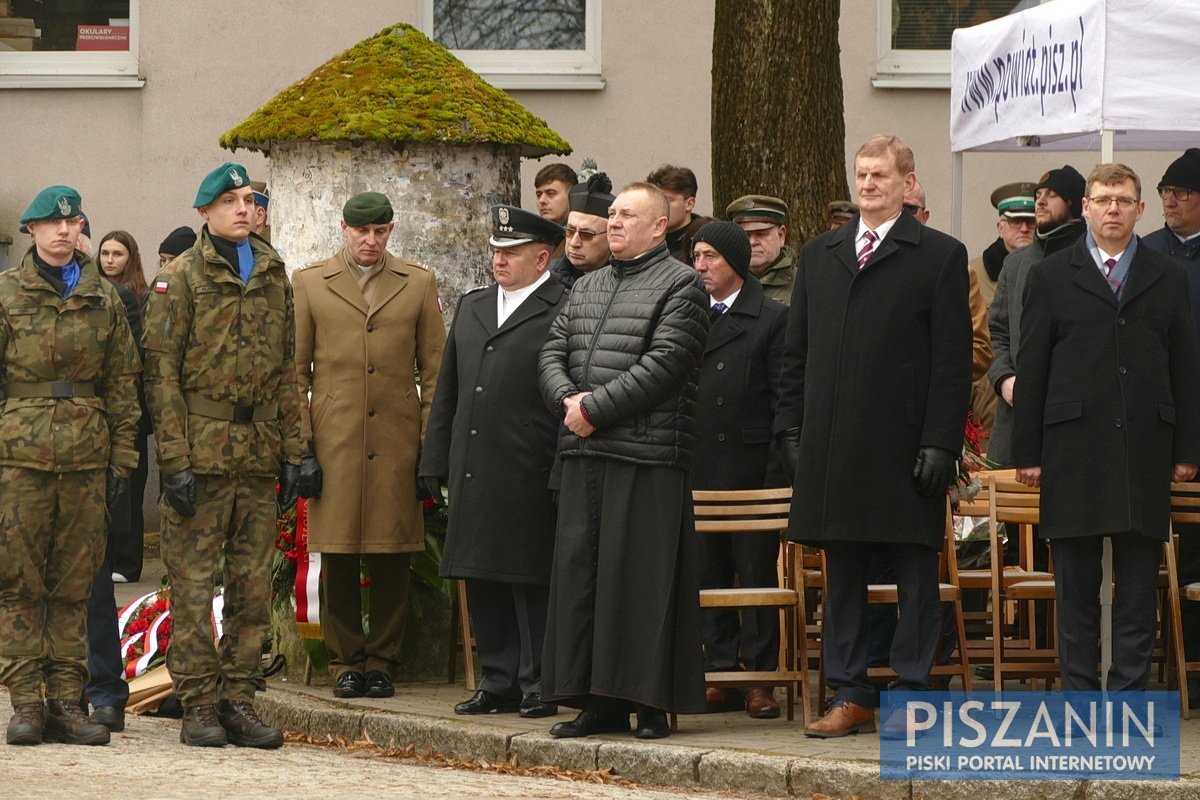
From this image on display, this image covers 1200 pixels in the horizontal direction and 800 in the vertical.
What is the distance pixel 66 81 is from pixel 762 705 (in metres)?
8.94

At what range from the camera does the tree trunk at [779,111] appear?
1140 cm

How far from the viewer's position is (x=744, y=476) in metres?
8.73

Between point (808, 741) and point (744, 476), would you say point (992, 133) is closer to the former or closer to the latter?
point (744, 476)

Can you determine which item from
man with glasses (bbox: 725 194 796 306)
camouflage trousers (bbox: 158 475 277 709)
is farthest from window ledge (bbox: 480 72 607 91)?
camouflage trousers (bbox: 158 475 277 709)

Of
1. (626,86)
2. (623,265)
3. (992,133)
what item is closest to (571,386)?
(623,265)

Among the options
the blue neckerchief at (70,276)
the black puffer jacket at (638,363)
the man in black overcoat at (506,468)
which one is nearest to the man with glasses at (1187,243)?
the black puffer jacket at (638,363)

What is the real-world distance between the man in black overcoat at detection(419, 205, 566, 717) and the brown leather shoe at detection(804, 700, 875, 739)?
1.15 m

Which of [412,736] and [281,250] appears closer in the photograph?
[412,736]

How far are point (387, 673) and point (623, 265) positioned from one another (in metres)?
2.22

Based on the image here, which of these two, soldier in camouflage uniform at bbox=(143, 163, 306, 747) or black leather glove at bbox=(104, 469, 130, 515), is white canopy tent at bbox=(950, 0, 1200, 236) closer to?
soldier in camouflage uniform at bbox=(143, 163, 306, 747)

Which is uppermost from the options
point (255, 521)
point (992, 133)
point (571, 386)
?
point (992, 133)

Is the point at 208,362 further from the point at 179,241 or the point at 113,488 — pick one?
the point at 179,241

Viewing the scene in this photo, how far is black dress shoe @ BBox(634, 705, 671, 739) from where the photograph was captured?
7.85m

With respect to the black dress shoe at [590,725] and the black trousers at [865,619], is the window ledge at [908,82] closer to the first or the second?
the black trousers at [865,619]
